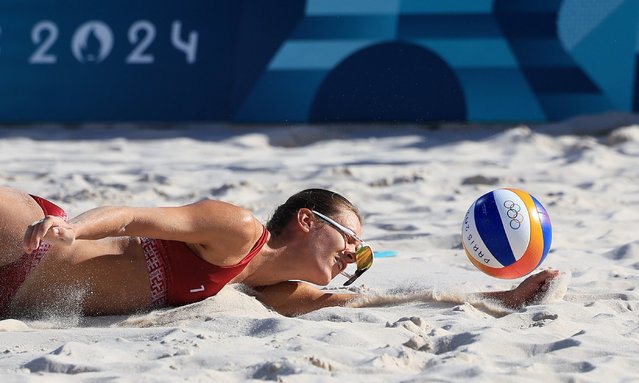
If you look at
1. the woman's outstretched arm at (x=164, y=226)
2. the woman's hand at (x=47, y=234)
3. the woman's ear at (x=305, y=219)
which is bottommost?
the woman's ear at (x=305, y=219)

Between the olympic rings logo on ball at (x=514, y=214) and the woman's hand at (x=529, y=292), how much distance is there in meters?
0.21

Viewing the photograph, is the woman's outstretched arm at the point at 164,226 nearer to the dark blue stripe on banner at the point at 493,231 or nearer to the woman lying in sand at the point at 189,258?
the woman lying in sand at the point at 189,258

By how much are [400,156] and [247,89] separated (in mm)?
1916

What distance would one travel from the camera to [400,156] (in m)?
6.56

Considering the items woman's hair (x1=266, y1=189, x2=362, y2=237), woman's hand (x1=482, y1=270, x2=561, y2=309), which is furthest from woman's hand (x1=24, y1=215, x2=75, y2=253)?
woman's hand (x1=482, y1=270, x2=561, y2=309)

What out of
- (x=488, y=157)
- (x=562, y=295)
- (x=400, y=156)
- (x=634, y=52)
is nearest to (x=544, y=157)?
(x=488, y=157)

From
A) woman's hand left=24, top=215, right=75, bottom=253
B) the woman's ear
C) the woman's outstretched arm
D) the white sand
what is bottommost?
the white sand

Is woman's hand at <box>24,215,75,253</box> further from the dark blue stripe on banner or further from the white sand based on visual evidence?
the dark blue stripe on banner

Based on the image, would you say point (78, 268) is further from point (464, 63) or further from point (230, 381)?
point (464, 63)

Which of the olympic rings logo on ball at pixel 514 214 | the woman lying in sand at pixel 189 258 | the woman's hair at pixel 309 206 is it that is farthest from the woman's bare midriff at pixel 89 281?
the olympic rings logo on ball at pixel 514 214

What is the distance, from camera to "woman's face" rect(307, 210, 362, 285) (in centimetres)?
301

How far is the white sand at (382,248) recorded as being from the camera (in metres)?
2.26

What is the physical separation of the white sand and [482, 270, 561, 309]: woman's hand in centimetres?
6

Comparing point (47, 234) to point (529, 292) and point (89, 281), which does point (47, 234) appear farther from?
point (529, 292)
